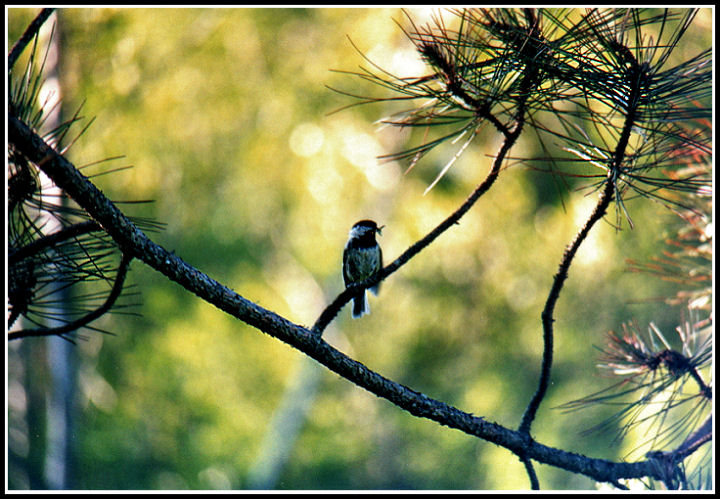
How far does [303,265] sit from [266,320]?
4.05 meters

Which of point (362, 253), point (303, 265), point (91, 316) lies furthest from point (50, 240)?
point (303, 265)

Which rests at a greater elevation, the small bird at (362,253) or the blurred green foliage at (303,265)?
the blurred green foliage at (303,265)

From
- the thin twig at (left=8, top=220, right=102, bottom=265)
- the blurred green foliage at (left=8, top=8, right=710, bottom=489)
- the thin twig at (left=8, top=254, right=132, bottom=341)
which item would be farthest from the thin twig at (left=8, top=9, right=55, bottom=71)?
the blurred green foliage at (left=8, top=8, right=710, bottom=489)

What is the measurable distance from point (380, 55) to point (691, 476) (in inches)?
139

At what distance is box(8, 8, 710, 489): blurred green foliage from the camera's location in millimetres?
4312

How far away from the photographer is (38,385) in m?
5.58

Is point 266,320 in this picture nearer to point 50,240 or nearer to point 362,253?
point 50,240

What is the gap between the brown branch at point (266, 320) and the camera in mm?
861

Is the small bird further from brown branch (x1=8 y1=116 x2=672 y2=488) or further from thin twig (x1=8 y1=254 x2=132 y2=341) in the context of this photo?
thin twig (x1=8 y1=254 x2=132 y2=341)

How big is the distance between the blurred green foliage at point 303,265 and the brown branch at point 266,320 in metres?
2.79

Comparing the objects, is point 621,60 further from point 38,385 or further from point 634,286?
point 38,385

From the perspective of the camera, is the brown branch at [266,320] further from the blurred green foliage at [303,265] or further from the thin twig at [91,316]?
the blurred green foliage at [303,265]

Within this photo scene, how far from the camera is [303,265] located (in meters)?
5.09

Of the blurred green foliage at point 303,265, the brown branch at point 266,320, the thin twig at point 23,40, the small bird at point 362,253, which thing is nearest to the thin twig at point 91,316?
the brown branch at point 266,320
